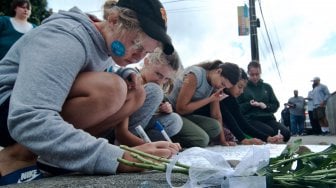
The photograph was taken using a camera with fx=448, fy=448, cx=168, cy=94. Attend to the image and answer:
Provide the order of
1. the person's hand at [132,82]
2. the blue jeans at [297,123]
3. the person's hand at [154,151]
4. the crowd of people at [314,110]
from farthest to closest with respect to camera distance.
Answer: the blue jeans at [297,123], the crowd of people at [314,110], the person's hand at [132,82], the person's hand at [154,151]

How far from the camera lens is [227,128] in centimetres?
414

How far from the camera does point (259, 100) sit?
5.14 metres

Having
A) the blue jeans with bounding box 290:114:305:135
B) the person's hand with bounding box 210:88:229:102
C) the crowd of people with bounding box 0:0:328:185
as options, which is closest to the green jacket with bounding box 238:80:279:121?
the person's hand with bounding box 210:88:229:102

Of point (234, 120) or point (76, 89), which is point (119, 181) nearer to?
point (76, 89)

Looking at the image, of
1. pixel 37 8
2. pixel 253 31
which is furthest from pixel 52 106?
pixel 253 31

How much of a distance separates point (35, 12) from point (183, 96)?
6.99 meters

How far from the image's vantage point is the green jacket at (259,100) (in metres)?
5.00

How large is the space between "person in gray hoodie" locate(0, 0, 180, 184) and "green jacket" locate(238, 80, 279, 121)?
11.2 ft

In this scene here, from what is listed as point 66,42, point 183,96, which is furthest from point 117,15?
point 183,96

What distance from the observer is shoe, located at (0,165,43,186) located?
1431 millimetres

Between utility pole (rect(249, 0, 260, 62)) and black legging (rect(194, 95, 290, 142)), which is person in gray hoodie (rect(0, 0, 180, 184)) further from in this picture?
utility pole (rect(249, 0, 260, 62))

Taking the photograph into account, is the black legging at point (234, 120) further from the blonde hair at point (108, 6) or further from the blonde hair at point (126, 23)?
the blonde hair at point (126, 23)

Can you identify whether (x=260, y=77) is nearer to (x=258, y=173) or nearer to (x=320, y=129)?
(x=258, y=173)

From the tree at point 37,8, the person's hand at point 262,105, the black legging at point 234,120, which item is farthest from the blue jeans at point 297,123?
the black legging at point 234,120
